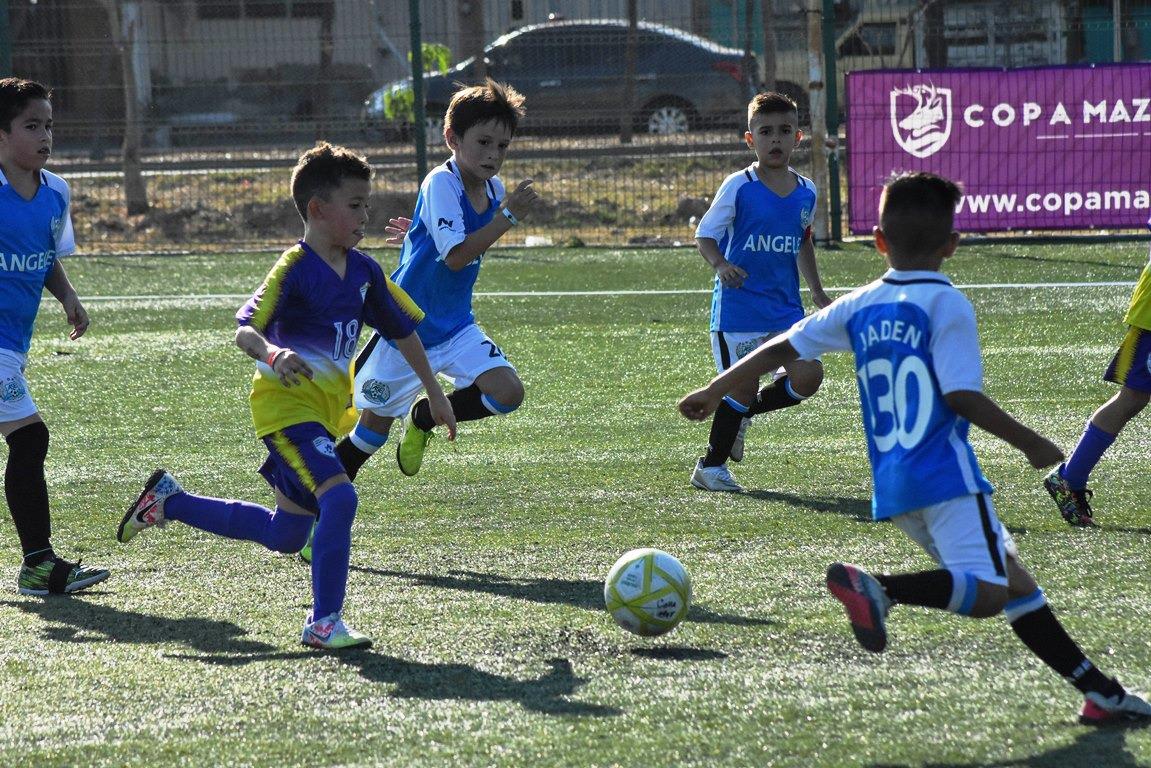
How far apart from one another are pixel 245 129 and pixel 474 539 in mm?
12255

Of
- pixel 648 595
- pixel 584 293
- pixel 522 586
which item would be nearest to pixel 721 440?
pixel 522 586

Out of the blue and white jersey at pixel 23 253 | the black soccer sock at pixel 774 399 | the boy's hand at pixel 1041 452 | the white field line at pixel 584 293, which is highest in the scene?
the blue and white jersey at pixel 23 253

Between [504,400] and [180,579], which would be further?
[504,400]

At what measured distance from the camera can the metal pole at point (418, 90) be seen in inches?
637

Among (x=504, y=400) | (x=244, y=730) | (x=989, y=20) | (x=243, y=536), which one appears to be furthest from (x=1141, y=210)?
(x=244, y=730)

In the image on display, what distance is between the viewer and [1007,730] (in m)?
3.56

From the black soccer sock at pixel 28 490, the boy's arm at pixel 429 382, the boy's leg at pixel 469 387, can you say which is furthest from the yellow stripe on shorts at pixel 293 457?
the boy's leg at pixel 469 387

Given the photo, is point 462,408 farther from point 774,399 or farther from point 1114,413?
point 1114,413

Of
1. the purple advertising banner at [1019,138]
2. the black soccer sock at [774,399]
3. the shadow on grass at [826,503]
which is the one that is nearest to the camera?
the shadow on grass at [826,503]

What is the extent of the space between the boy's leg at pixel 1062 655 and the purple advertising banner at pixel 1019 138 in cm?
1154

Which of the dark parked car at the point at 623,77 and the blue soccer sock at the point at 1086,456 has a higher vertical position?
the dark parked car at the point at 623,77

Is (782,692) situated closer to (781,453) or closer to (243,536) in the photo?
(243,536)

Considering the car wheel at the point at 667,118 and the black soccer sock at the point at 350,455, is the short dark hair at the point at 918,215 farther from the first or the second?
the car wheel at the point at 667,118

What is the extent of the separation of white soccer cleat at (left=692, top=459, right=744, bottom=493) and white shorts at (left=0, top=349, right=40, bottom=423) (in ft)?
9.07
